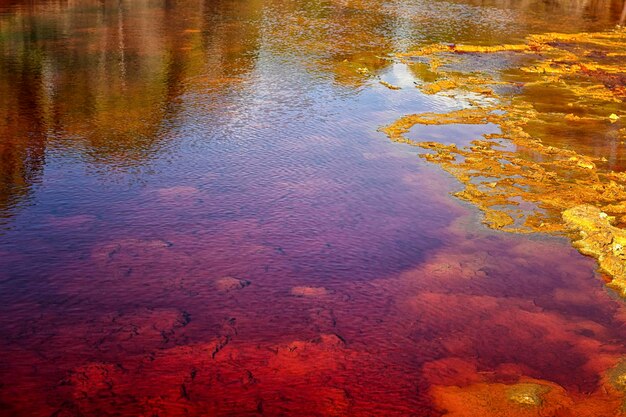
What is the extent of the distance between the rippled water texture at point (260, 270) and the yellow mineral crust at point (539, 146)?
0.42m

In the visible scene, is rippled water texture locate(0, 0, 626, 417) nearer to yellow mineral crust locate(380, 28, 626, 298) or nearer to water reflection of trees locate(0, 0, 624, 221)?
water reflection of trees locate(0, 0, 624, 221)

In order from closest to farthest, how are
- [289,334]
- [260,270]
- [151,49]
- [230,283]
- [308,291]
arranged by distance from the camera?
[289,334] < [308,291] < [230,283] < [260,270] < [151,49]

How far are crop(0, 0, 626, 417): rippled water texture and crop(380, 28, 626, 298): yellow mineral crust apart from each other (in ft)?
1.39

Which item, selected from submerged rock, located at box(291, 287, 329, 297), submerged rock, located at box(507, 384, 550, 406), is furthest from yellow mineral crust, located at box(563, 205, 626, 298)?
submerged rock, located at box(291, 287, 329, 297)

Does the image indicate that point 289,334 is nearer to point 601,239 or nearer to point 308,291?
point 308,291

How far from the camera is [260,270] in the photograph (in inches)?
351

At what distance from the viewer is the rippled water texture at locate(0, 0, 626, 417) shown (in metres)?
6.83

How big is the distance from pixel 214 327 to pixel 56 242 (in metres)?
3.07

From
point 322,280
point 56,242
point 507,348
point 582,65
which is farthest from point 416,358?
point 582,65

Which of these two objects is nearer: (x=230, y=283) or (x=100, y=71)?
(x=230, y=283)

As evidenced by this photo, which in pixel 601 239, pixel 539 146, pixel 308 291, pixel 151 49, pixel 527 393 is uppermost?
pixel 151 49

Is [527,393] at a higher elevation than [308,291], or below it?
below

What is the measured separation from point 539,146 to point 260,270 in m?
7.29

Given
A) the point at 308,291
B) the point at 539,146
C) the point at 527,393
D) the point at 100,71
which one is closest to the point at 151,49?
the point at 100,71
